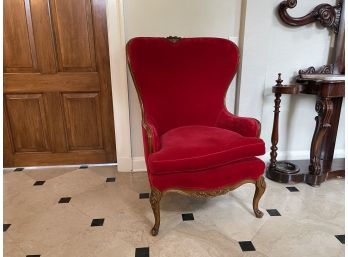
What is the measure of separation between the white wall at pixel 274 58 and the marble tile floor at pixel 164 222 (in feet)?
2.00

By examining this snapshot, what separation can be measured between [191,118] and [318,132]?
0.96 metres

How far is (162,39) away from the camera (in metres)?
1.71

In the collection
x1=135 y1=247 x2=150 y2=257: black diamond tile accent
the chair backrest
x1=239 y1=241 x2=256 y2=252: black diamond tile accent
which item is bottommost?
x1=135 y1=247 x2=150 y2=257: black diamond tile accent

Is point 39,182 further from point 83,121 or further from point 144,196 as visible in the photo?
point 144,196

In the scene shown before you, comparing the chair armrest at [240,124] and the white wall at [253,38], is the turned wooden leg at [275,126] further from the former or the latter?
the chair armrest at [240,124]

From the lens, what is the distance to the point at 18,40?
200 cm

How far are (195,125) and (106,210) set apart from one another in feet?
2.76

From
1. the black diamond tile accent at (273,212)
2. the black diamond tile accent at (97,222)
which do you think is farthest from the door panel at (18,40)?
the black diamond tile accent at (273,212)

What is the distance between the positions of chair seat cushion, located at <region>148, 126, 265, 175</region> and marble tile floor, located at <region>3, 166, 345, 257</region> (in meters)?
0.41

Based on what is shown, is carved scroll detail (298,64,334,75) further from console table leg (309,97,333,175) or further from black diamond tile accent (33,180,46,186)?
black diamond tile accent (33,180,46,186)

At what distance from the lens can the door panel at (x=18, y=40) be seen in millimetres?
1924

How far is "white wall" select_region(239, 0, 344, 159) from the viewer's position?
1909mm

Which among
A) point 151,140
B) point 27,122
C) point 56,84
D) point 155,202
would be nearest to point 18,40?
point 56,84

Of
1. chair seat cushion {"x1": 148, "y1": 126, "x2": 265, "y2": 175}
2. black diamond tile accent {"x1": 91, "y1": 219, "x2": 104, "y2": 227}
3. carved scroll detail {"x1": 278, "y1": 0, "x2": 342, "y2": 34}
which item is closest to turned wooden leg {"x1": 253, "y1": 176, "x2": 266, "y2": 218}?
chair seat cushion {"x1": 148, "y1": 126, "x2": 265, "y2": 175}
